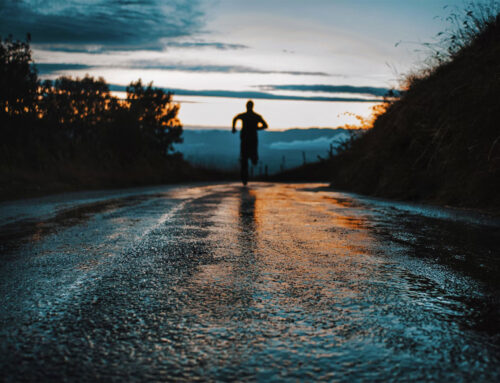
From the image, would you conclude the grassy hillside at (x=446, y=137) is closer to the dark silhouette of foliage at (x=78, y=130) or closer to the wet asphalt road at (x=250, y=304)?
the wet asphalt road at (x=250, y=304)

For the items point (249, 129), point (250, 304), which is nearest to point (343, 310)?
point (250, 304)

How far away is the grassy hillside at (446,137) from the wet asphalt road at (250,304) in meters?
3.44

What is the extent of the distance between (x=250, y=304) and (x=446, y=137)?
9.27 m

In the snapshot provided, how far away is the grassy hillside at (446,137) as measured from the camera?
9508 mm

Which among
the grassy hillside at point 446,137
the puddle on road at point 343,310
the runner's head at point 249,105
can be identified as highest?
the runner's head at point 249,105

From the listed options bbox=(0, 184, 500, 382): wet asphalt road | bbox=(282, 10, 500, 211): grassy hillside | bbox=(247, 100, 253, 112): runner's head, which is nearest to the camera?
bbox=(0, 184, 500, 382): wet asphalt road

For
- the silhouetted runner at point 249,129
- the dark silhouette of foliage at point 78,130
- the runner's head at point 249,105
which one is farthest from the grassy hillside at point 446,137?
the dark silhouette of foliage at point 78,130

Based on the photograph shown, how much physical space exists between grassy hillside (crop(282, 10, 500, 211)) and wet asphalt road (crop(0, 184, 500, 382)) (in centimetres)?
344

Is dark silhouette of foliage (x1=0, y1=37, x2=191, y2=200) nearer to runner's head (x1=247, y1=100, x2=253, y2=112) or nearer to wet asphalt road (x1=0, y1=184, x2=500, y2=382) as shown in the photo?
runner's head (x1=247, y1=100, x2=253, y2=112)

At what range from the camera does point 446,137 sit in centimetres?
1121

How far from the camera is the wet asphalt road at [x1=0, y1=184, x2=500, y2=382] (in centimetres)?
219

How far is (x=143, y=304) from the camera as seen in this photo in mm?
3096

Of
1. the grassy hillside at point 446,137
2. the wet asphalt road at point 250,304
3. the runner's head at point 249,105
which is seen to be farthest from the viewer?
the runner's head at point 249,105

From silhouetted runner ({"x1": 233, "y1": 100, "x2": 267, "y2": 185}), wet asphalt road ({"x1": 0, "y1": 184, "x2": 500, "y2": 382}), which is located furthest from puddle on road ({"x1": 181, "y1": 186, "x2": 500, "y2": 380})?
silhouetted runner ({"x1": 233, "y1": 100, "x2": 267, "y2": 185})
